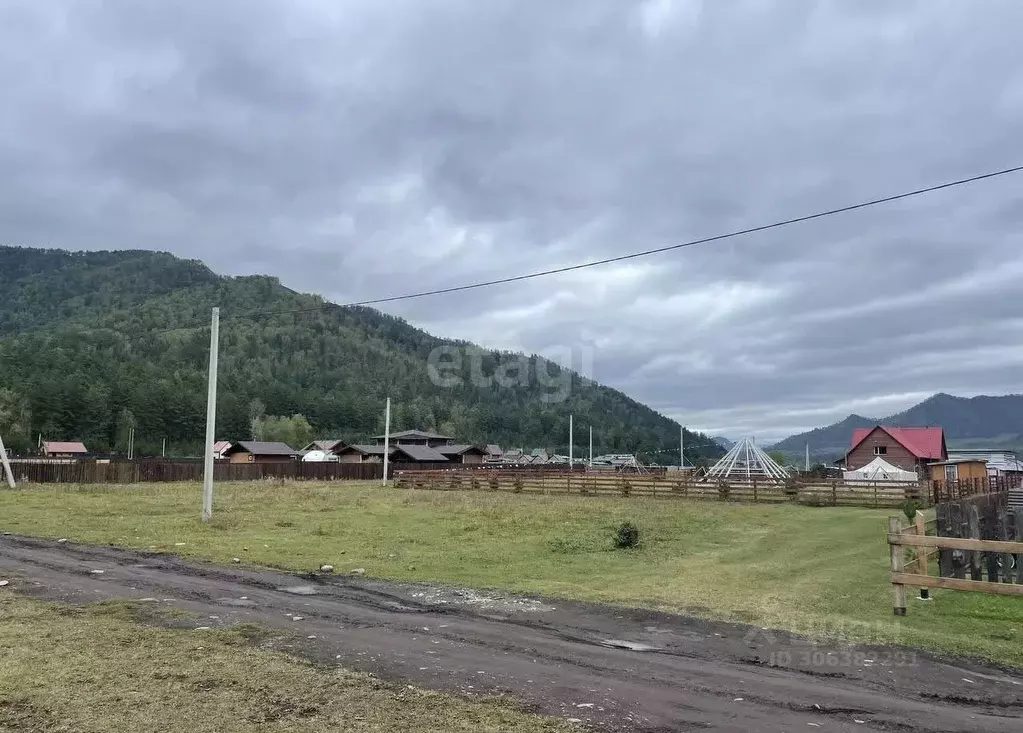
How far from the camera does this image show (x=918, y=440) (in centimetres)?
5859

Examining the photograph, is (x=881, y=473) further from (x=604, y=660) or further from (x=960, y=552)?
(x=604, y=660)

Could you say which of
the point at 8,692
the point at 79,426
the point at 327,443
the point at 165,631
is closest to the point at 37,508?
the point at 165,631

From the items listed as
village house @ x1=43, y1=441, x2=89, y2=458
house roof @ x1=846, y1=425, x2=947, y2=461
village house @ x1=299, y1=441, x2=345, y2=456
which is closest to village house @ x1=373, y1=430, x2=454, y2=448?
village house @ x1=299, y1=441, x2=345, y2=456

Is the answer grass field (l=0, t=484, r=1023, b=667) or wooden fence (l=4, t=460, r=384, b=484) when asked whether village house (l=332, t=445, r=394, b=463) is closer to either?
wooden fence (l=4, t=460, r=384, b=484)

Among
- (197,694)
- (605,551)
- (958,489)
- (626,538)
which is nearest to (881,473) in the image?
(958,489)

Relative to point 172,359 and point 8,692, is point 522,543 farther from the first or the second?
point 172,359

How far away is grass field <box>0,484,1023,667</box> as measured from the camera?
9117mm

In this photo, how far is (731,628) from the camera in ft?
27.2

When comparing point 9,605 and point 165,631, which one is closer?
point 165,631

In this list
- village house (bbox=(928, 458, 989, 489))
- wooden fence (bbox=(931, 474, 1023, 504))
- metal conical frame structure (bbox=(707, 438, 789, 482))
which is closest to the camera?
wooden fence (bbox=(931, 474, 1023, 504))

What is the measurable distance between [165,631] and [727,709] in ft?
18.7

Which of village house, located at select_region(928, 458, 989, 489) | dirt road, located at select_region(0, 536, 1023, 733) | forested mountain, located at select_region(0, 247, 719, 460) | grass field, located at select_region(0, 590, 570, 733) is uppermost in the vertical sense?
forested mountain, located at select_region(0, 247, 719, 460)

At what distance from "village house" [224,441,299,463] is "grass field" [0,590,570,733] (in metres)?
88.3

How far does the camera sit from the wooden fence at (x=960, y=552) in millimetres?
8898
